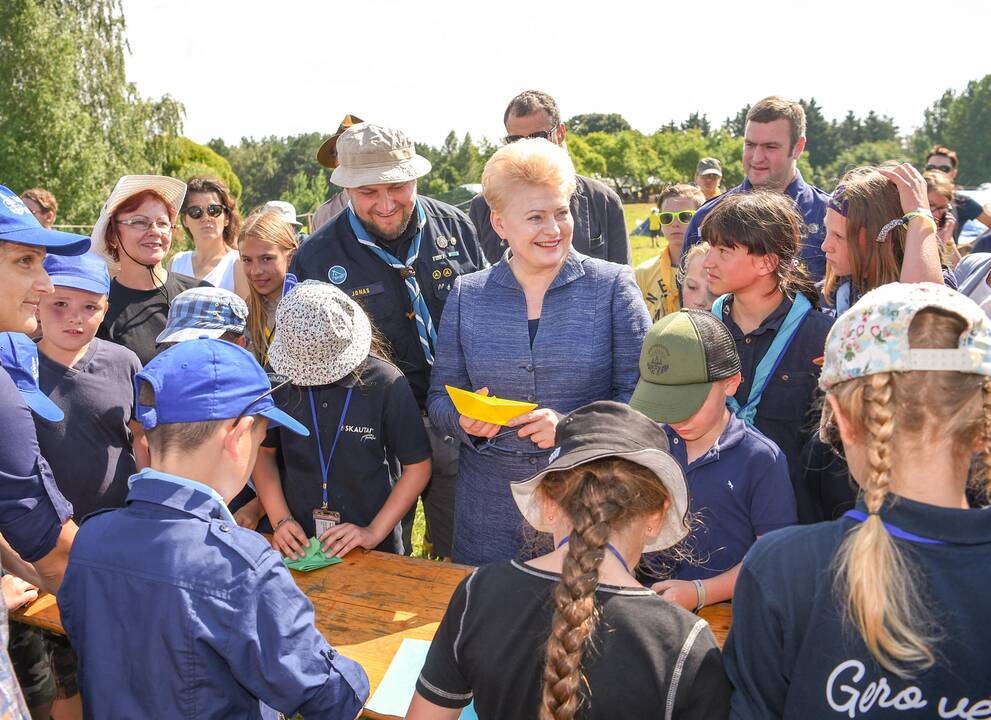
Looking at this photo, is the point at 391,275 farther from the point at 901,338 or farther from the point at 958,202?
the point at 958,202

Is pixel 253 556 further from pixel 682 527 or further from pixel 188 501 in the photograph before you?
pixel 682 527

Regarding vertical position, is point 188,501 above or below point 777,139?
below

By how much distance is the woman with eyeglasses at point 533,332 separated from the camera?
9.66 feet

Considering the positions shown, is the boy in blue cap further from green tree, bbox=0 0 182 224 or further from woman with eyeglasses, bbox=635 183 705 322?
green tree, bbox=0 0 182 224

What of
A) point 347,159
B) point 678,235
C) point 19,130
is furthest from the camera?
point 19,130

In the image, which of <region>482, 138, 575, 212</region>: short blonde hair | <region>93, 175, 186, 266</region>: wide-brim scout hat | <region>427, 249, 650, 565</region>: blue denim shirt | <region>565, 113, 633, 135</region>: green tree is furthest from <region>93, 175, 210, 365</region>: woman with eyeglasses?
<region>565, 113, 633, 135</region>: green tree

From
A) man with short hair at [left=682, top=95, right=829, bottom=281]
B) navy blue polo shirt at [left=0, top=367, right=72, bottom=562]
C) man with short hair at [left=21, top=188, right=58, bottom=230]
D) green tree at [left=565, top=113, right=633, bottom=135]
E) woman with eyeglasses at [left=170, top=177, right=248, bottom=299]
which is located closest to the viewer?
navy blue polo shirt at [left=0, top=367, right=72, bottom=562]

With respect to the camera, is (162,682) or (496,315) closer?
(162,682)

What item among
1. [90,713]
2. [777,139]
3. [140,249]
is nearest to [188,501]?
[90,713]

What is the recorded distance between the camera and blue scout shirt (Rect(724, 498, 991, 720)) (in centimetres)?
141

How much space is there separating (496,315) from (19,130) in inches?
1219

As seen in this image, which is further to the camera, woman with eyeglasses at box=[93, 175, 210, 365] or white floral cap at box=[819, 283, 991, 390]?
woman with eyeglasses at box=[93, 175, 210, 365]

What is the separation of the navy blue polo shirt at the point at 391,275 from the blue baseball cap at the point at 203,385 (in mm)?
1716

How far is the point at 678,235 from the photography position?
21.5 feet
